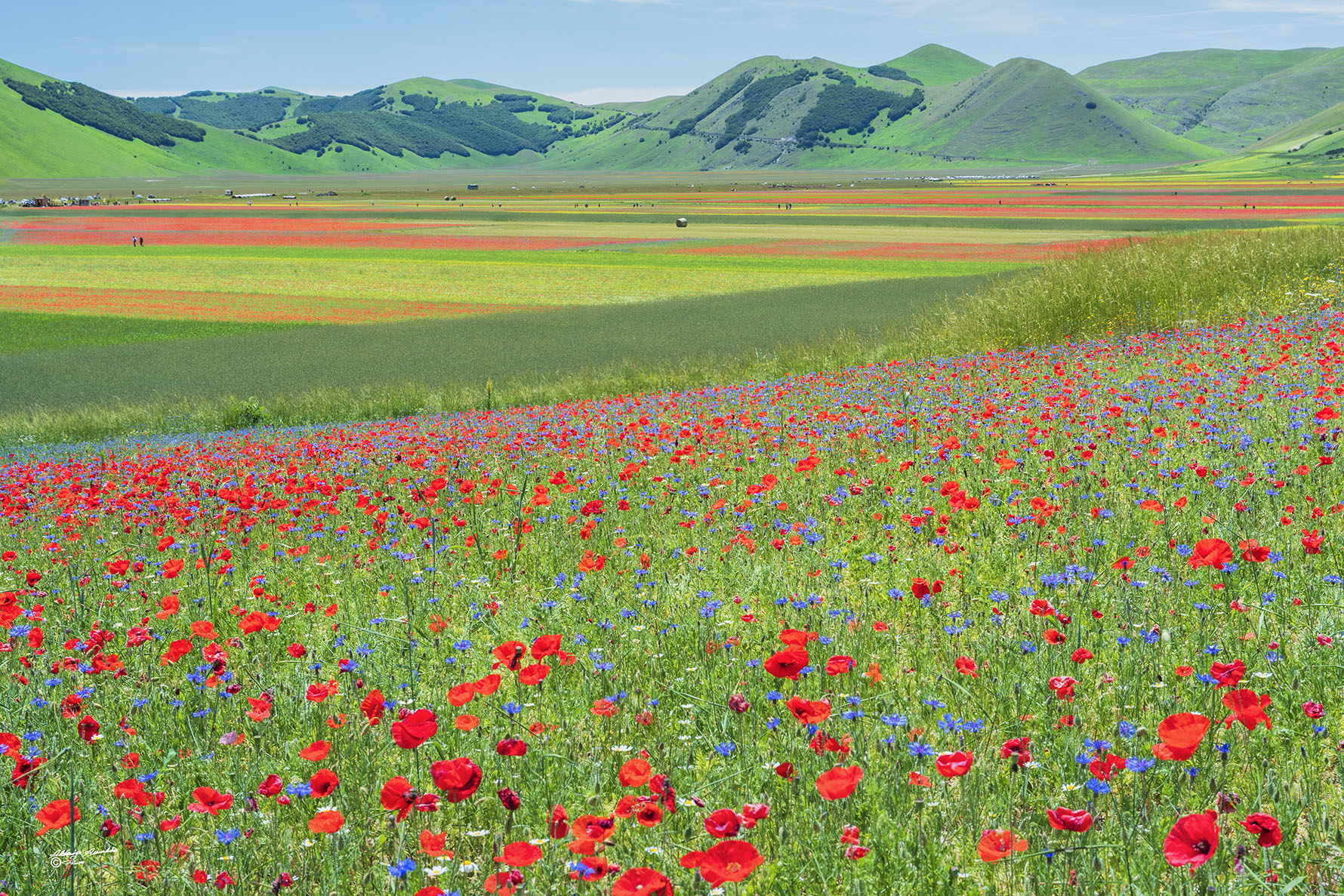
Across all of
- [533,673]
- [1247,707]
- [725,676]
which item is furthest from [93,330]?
[1247,707]

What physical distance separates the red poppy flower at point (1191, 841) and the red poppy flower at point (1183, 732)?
0.56ft

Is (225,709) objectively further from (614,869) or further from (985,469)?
(985,469)

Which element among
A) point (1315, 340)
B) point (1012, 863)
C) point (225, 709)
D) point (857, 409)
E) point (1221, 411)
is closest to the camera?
point (1012, 863)

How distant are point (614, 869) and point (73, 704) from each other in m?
2.18

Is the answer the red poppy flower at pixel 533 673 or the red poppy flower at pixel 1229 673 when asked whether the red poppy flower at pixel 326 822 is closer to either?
the red poppy flower at pixel 533 673

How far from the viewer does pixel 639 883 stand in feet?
6.51

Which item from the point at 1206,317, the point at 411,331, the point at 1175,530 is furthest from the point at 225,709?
the point at 411,331

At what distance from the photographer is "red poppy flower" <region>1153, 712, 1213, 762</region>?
2.10 m

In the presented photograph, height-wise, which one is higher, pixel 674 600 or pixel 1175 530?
pixel 1175 530

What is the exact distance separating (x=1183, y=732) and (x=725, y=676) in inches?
89.2

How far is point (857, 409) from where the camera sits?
1076cm

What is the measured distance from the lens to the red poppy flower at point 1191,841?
6.30ft

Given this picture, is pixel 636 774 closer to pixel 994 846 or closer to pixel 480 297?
pixel 994 846

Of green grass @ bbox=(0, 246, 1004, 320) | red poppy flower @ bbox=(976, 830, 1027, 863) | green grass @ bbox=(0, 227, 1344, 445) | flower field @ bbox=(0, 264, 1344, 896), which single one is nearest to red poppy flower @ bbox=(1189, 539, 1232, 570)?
flower field @ bbox=(0, 264, 1344, 896)
